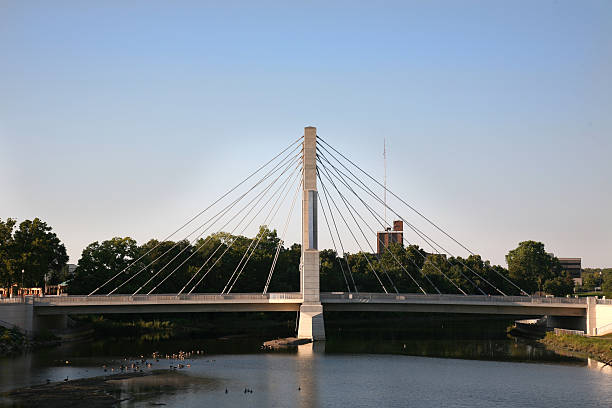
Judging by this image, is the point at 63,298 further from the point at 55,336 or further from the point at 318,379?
the point at 318,379

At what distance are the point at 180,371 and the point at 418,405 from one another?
79.8ft

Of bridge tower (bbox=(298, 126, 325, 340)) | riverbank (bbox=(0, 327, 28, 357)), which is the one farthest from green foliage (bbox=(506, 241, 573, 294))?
riverbank (bbox=(0, 327, 28, 357))

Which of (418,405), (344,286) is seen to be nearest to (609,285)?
(344,286)

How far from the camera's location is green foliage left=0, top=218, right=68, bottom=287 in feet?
303

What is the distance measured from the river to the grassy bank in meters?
3.09

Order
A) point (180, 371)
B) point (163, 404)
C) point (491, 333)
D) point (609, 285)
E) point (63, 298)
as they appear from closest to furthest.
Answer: point (163, 404)
point (180, 371)
point (63, 298)
point (491, 333)
point (609, 285)

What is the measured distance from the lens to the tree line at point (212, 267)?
95.2 m

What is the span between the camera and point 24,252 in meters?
94.2

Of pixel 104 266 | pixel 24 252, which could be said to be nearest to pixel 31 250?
pixel 24 252

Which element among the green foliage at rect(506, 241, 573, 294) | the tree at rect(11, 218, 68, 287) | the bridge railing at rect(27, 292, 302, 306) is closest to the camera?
the bridge railing at rect(27, 292, 302, 306)

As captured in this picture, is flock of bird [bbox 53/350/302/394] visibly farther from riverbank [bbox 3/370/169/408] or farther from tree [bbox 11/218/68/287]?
tree [bbox 11/218/68/287]

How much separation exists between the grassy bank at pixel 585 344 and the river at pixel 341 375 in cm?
309

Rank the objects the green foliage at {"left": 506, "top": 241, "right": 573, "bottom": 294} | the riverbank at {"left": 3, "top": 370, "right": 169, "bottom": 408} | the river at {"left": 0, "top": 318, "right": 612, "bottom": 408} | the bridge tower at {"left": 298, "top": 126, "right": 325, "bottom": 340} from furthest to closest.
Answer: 1. the green foliage at {"left": 506, "top": 241, "right": 573, "bottom": 294}
2. the bridge tower at {"left": 298, "top": 126, "right": 325, "bottom": 340}
3. the river at {"left": 0, "top": 318, "right": 612, "bottom": 408}
4. the riverbank at {"left": 3, "top": 370, "right": 169, "bottom": 408}

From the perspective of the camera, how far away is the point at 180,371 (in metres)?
60.7
